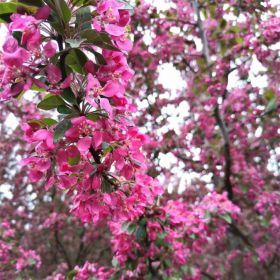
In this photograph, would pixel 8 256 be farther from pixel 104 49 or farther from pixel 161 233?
pixel 104 49

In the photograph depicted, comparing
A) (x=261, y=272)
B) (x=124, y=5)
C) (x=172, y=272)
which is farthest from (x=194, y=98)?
(x=261, y=272)

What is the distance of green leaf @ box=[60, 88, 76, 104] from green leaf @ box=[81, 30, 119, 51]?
8.1 inches

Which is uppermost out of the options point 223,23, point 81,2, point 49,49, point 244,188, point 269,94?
point 223,23

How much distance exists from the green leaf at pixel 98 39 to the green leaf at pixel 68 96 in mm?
205

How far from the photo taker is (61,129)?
1.31m

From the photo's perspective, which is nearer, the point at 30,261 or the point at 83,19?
the point at 83,19

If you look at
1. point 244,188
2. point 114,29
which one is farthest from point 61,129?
point 244,188

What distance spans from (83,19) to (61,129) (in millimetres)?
427

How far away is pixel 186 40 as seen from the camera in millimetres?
6199

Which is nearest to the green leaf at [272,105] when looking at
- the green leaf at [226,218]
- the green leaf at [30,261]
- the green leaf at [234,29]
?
the green leaf at [234,29]

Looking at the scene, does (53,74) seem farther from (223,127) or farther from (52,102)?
(223,127)

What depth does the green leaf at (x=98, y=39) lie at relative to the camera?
1322 mm

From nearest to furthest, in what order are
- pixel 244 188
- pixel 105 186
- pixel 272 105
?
pixel 105 186, pixel 272 105, pixel 244 188

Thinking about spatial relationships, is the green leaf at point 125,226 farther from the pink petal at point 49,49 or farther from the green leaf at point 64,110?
the pink petal at point 49,49
